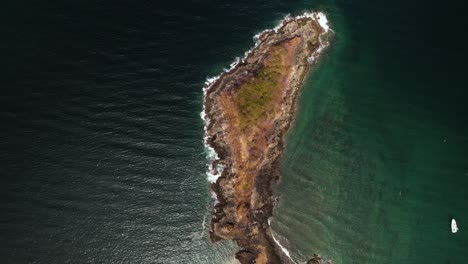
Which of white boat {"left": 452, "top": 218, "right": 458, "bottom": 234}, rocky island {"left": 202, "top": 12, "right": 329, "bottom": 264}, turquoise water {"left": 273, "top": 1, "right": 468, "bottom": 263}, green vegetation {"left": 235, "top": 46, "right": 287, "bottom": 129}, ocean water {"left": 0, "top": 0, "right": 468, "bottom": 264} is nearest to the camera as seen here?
ocean water {"left": 0, "top": 0, "right": 468, "bottom": 264}

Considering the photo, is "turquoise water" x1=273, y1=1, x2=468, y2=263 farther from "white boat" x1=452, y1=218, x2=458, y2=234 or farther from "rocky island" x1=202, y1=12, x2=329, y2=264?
"rocky island" x1=202, y1=12, x2=329, y2=264

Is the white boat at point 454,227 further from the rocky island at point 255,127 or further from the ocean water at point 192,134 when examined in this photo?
the rocky island at point 255,127

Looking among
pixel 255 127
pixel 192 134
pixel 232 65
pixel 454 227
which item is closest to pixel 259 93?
pixel 255 127

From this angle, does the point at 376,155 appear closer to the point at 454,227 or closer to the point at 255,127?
the point at 454,227

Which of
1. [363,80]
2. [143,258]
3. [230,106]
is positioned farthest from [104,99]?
[363,80]

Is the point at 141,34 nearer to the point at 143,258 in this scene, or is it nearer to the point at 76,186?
the point at 76,186

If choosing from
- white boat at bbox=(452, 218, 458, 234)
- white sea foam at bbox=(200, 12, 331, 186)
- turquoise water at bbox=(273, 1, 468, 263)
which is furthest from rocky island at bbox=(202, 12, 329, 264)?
→ white boat at bbox=(452, 218, 458, 234)
